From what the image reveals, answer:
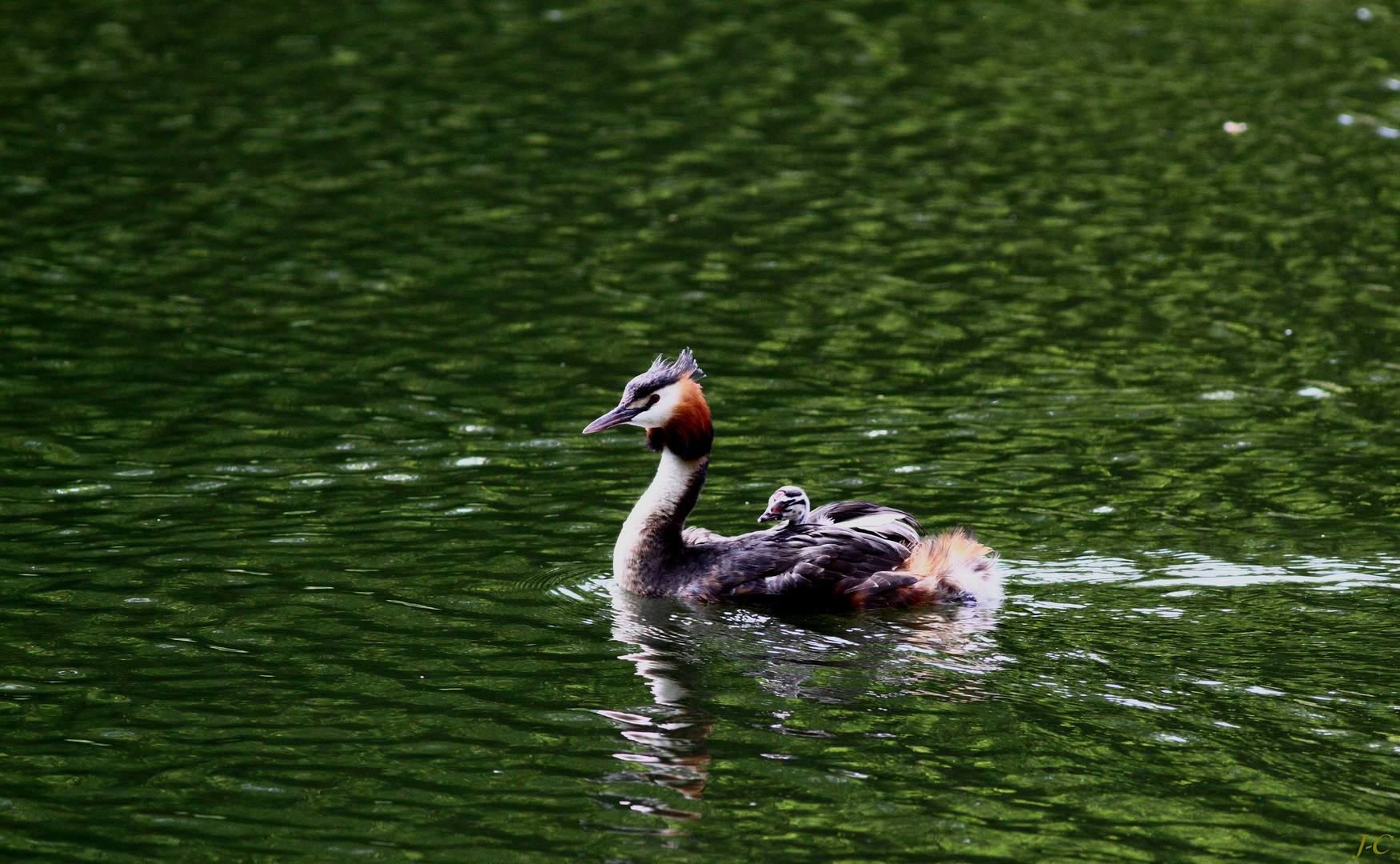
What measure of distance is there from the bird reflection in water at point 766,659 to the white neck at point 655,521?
0.18 m

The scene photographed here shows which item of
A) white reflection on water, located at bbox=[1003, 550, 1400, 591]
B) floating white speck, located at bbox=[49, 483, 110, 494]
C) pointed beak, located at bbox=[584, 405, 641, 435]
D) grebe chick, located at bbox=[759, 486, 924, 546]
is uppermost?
pointed beak, located at bbox=[584, 405, 641, 435]

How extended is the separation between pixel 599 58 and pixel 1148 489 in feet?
54.8

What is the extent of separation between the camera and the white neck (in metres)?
12.1

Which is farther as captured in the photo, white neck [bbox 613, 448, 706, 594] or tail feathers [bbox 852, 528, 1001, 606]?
white neck [bbox 613, 448, 706, 594]

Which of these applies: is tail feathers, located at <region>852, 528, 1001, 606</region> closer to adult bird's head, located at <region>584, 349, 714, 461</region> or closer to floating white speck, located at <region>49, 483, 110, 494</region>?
adult bird's head, located at <region>584, 349, 714, 461</region>

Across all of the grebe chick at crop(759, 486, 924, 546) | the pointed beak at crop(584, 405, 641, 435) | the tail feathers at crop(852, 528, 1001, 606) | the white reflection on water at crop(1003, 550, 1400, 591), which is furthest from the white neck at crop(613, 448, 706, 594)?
the white reflection on water at crop(1003, 550, 1400, 591)

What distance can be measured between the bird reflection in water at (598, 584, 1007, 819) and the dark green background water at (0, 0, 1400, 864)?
0.15ft

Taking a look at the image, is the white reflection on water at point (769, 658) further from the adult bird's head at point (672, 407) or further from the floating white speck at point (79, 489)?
the floating white speck at point (79, 489)

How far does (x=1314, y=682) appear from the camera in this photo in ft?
33.5

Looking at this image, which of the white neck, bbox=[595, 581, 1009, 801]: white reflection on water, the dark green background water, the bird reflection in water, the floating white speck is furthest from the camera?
the floating white speck

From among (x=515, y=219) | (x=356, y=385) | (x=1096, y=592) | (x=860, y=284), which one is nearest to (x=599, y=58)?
(x=515, y=219)

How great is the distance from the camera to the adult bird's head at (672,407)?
40.2 feet

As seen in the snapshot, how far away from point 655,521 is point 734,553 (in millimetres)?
591

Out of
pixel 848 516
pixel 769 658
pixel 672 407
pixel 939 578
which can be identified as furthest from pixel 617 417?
pixel 939 578
